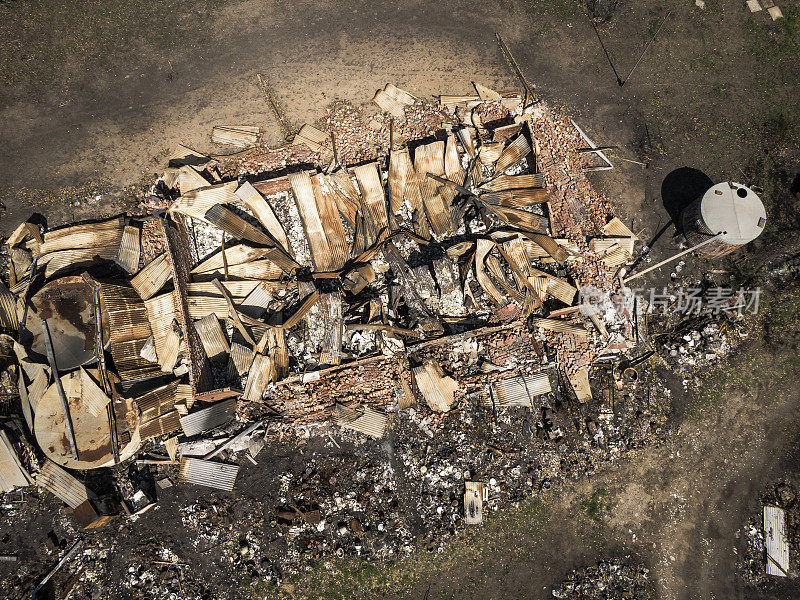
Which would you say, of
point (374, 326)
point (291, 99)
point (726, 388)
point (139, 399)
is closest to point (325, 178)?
point (291, 99)

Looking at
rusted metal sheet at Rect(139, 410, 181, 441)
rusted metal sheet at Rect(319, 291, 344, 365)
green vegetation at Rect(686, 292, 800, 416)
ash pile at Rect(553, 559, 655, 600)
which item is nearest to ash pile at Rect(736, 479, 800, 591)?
ash pile at Rect(553, 559, 655, 600)

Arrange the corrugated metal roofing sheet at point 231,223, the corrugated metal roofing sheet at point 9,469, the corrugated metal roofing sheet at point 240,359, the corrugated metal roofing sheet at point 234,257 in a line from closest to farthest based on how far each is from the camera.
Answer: the corrugated metal roofing sheet at point 9,469 → the corrugated metal roofing sheet at point 240,359 → the corrugated metal roofing sheet at point 231,223 → the corrugated metal roofing sheet at point 234,257

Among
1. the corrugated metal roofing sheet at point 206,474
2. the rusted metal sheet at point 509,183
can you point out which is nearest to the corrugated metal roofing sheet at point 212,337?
the corrugated metal roofing sheet at point 206,474

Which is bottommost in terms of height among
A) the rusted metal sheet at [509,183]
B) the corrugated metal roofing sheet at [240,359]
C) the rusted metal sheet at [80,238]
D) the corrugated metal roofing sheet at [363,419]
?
the corrugated metal roofing sheet at [363,419]

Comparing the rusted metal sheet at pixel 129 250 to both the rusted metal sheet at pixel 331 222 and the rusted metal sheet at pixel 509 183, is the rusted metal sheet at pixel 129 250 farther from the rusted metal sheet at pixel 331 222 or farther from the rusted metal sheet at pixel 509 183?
the rusted metal sheet at pixel 509 183

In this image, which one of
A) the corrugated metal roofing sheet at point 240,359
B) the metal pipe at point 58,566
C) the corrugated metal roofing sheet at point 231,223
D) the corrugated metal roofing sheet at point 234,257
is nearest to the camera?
the metal pipe at point 58,566

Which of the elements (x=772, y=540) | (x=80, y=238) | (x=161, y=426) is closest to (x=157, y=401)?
(x=161, y=426)

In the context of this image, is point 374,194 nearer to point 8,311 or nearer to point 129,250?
point 129,250

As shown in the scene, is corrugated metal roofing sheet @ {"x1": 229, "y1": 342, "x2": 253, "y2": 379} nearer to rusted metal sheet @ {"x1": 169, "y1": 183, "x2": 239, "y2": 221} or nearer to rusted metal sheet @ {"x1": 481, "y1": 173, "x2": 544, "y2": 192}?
rusted metal sheet @ {"x1": 169, "y1": 183, "x2": 239, "y2": 221}
